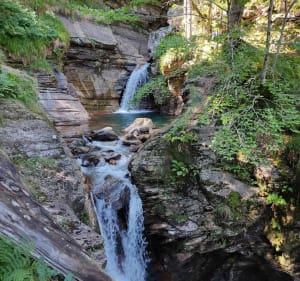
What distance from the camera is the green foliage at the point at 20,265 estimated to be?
153 centimetres

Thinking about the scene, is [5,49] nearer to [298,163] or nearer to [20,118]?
[20,118]

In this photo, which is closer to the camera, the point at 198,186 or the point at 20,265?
the point at 20,265

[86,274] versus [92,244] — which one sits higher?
[86,274]

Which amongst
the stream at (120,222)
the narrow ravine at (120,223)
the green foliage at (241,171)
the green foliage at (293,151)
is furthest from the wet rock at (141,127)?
the green foliage at (293,151)

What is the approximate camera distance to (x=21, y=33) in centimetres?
877

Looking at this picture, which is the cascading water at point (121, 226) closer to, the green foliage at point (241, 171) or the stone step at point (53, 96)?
the green foliage at point (241, 171)

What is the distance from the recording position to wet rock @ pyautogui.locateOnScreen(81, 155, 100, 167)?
5895mm

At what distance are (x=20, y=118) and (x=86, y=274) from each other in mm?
3336

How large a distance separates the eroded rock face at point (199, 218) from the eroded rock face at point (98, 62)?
9333 millimetres

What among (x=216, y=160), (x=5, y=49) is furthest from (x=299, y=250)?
(x=5, y=49)

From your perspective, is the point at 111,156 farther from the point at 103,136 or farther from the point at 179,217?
the point at 179,217

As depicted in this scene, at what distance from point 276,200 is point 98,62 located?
11.5 meters

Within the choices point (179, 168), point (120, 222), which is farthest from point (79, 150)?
point (179, 168)

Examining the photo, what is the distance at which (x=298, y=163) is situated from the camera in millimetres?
4066
